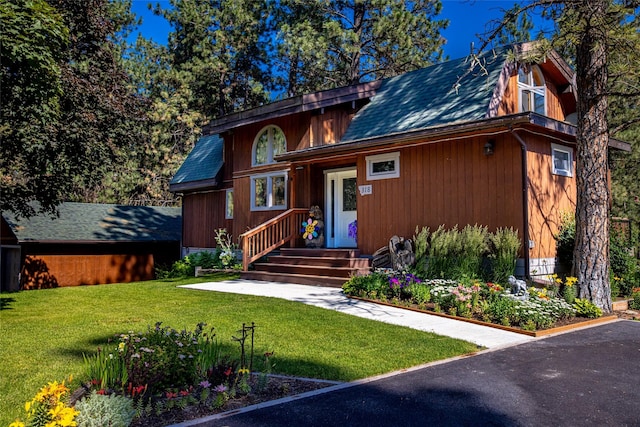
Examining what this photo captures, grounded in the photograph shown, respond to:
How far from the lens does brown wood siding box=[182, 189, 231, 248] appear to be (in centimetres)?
1733

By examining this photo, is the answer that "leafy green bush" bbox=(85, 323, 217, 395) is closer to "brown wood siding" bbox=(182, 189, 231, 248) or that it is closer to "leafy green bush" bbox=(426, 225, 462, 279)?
"leafy green bush" bbox=(426, 225, 462, 279)

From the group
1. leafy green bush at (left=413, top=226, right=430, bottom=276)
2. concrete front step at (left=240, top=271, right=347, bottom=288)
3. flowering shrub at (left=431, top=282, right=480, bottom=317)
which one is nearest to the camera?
flowering shrub at (left=431, top=282, right=480, bottom=317)

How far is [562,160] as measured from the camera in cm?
1055

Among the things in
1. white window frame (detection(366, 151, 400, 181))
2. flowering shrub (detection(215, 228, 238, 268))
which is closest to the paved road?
white window frame (detection(366, 151, 400, 181))

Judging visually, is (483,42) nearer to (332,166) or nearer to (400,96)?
(400,96)

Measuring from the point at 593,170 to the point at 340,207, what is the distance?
6.37 metres

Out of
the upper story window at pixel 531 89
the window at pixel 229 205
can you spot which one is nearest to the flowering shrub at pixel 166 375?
the upper story window at pixel 531 89

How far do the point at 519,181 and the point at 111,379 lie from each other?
311 inches

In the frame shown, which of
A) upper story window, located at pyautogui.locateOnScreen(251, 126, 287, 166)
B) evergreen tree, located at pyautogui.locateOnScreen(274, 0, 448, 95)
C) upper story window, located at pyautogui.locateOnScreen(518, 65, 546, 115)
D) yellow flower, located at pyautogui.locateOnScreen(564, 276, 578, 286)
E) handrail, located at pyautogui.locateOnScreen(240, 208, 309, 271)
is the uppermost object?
evergreen tree, located at pyautogui.locateOnScreen(274, 0, 448, 95)

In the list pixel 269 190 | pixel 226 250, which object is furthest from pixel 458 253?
pixel 226 250

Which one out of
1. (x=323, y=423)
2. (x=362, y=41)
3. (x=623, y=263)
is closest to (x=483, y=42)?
(x=623, y=263)

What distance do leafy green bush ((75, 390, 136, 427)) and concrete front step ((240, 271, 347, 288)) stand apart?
7172mm

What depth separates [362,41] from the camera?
23.5 m

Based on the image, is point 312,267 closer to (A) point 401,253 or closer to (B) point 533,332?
(A) point 401,253
